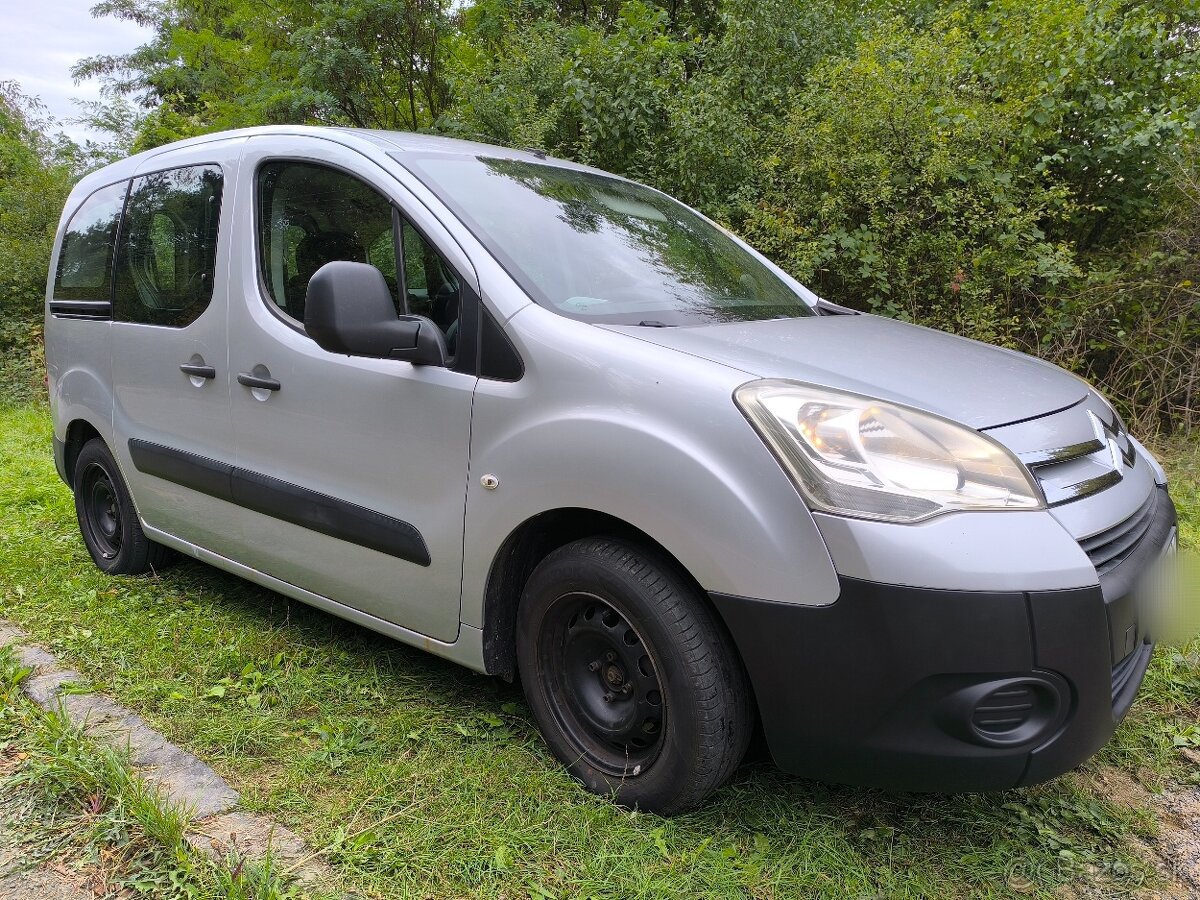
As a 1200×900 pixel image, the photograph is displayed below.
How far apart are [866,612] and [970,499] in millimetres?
303

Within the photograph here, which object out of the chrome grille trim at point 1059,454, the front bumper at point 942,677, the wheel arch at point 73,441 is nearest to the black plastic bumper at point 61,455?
the wheel arch at point 73,441

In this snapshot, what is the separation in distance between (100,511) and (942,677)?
3.71m

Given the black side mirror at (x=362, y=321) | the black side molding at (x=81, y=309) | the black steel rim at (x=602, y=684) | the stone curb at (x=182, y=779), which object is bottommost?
the stone curb at (x=182, y=779)

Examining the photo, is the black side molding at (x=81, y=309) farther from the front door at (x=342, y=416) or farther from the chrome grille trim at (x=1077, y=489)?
the chrome grille trim at (x=1077, y=489)

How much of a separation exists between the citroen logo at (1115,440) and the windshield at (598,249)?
904 mm

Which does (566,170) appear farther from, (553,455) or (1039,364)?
(1039,364)

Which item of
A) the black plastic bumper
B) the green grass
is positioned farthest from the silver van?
the black plastic bumper

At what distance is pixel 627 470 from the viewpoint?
190 centimetres

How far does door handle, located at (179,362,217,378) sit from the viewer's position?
9.66 ft

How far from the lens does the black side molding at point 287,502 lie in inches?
95.6

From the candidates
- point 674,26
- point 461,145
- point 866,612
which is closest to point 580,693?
point 866,612

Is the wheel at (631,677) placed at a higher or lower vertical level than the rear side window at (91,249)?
lower

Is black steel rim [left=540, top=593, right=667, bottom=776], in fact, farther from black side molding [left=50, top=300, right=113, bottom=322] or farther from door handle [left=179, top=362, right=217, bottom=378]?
black side molding [left=50, top=300, right=113, bottom=322]

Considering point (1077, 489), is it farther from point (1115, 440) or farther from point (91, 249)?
point (91, 249)
